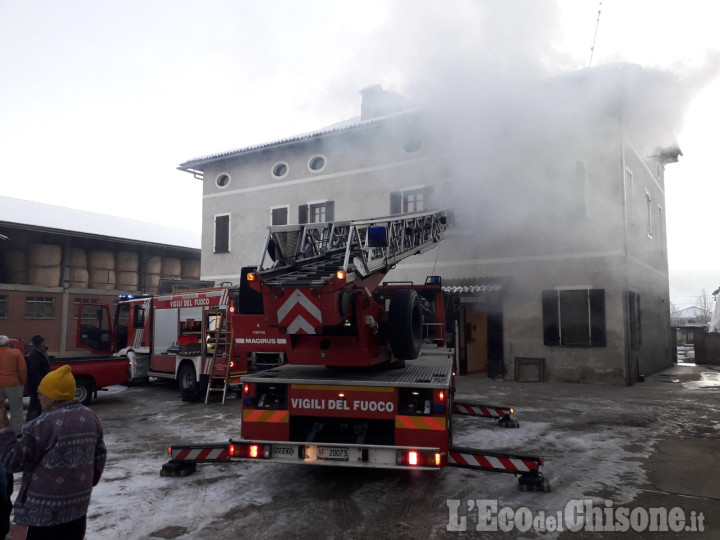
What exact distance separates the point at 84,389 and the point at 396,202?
958 centimetres

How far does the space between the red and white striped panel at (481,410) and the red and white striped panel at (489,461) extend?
274 centimetres

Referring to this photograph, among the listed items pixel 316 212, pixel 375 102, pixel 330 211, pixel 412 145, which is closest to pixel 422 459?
pixel 412 145

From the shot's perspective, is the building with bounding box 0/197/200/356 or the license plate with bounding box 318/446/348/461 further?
the building with bounding box 0/197/200/356

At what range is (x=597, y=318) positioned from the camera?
12.5 metres

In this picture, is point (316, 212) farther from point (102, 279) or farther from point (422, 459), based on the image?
point (422, 459)

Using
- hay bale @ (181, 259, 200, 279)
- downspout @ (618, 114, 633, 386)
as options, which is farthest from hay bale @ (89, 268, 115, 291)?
downspout @ (618, 114, 633, 386)

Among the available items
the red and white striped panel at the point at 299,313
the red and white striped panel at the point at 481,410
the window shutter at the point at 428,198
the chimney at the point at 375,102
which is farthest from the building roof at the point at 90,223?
the red and white striped panel at the point at 299,313

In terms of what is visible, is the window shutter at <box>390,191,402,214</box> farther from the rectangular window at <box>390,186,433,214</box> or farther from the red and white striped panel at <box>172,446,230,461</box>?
the red and white striped panel at <box>172,446,230,461</box>

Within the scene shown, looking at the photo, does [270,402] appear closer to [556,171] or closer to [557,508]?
[557,508]

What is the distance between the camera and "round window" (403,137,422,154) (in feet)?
48.0

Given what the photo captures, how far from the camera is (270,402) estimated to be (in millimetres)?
5016

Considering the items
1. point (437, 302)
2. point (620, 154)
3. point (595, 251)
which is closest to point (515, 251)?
point (595, 251)

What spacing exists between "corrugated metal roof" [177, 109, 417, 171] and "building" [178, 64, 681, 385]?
0.31ft

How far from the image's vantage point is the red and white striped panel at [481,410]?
24.3 feet
